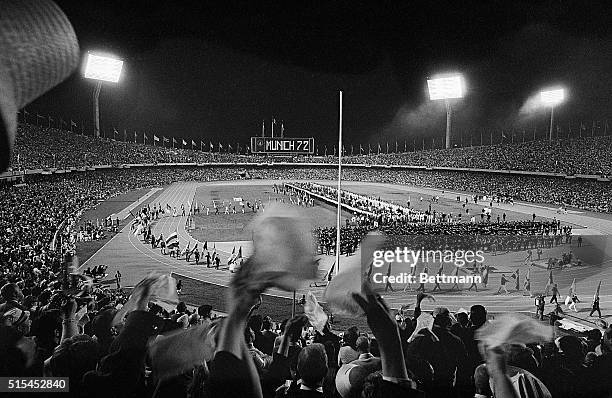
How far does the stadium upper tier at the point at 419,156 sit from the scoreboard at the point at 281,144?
13.9 ft

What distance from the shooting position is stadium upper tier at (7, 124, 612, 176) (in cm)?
1646

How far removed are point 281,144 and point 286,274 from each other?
1112 centimetres

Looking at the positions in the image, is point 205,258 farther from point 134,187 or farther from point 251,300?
point 134,187

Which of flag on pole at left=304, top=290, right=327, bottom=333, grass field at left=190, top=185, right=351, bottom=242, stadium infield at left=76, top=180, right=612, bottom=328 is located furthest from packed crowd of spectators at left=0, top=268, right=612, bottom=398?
grass field at left=190, top=185, right=351, bottom=242

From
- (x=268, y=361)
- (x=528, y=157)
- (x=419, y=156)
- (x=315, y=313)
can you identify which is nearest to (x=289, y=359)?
(x=268, y=361)

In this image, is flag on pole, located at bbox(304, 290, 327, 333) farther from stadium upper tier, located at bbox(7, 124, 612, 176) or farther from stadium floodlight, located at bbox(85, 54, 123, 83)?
stadium upper tier, located at bbox(7, 124, 612, 176)

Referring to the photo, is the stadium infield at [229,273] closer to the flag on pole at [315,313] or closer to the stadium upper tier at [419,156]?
the stadium upper tier at [419,156]

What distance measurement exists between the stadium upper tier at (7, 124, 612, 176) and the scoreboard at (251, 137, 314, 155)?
4.24m

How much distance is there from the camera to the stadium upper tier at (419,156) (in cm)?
1646

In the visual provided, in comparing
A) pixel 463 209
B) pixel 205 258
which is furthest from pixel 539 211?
pixel 205 258

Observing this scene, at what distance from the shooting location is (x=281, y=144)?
515 inches

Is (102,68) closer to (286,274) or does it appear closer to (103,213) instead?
(286,274)

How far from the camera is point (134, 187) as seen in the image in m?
31.8

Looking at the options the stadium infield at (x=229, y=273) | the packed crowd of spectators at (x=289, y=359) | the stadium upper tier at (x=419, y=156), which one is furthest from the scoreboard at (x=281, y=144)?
the packed crowd of spectators at (x=289, y=359)
